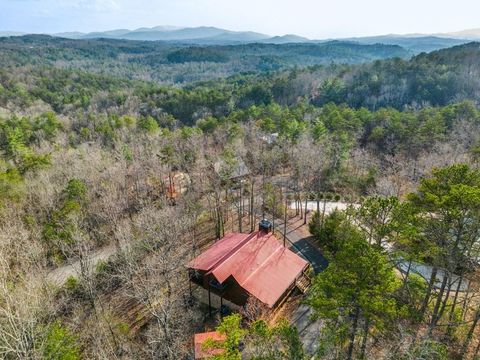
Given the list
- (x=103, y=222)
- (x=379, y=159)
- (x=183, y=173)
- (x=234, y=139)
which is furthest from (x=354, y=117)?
(x=103, y=222)

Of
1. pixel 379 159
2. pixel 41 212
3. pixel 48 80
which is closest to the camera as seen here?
pixel 41 212

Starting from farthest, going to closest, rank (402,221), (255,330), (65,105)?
(65,105) → (402,221) → (255,330)

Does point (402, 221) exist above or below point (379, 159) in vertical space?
above

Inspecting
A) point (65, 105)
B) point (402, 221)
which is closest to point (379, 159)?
point (402, 221)

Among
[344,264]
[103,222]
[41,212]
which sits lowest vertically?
[103,222]

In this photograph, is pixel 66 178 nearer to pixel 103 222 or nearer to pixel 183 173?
pixel 103 222

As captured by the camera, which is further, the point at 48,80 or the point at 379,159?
the point at 48,80
